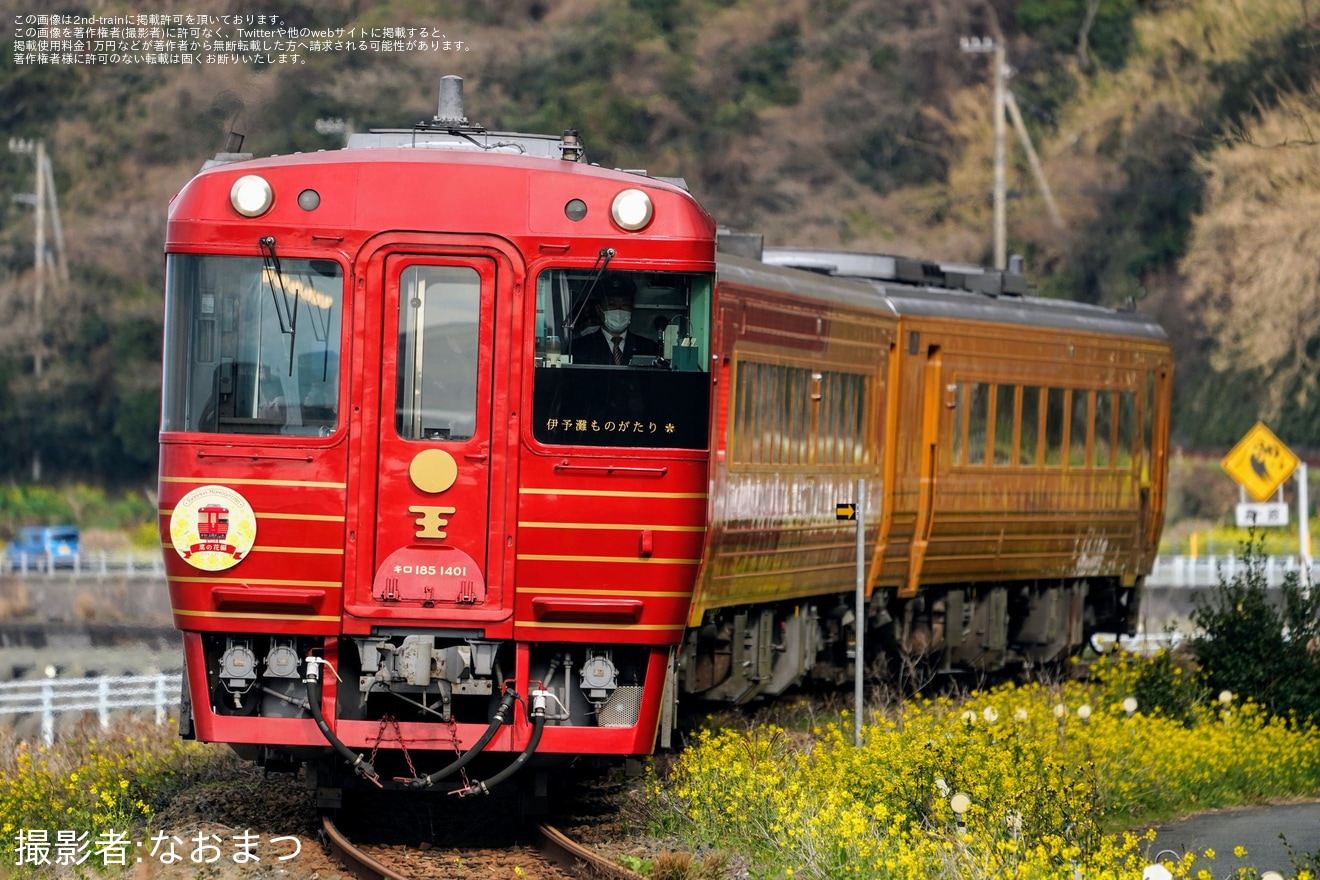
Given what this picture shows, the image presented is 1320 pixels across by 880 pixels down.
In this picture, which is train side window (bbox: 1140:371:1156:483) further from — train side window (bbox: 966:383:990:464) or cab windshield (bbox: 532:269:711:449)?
cab windshield (bbox: 532:269:711:449)

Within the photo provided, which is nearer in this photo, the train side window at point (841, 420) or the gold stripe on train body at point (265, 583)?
the gold stripe on train body at point (265, 583)

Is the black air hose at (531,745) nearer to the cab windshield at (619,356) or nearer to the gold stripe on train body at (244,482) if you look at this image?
the cab windshield at (619,356)

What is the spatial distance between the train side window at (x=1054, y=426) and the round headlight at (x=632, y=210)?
31.1 ft

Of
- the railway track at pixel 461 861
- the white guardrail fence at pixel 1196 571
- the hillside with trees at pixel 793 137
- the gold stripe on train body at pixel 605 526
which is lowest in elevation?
the white guardrail fence at pixel 1196 571

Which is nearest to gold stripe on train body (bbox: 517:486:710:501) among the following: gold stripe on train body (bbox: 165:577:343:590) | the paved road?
gold stripe on train body (bbox: 165:577:343:590)

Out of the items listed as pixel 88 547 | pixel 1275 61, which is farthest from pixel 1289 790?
pixel 88 547

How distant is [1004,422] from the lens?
1956 cm

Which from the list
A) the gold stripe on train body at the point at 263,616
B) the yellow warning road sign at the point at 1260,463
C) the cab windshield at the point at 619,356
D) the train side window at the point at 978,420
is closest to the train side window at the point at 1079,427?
the train side window at the point at 978,420

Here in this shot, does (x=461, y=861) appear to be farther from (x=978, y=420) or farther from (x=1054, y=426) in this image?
(x=1054, y=426)

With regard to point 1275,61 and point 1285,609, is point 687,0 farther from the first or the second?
point 1285,609

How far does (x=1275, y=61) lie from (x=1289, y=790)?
31.5m

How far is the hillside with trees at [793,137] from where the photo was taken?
1839 inches

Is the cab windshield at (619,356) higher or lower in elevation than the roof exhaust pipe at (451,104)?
lower

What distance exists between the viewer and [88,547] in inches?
1875
